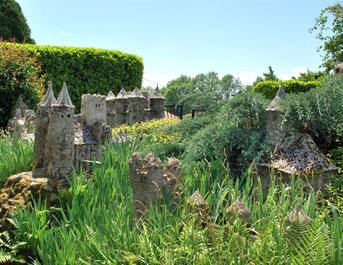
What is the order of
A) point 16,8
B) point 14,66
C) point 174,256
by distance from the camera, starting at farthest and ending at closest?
point 16,8, point 14,66, point 174,256

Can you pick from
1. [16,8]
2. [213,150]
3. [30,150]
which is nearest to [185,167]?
[213,150]

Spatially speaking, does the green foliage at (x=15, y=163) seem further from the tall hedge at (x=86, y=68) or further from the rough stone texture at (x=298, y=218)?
the tall hedge at (x=86, y=68)

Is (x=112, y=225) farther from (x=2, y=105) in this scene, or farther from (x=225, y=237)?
(x=2, y=105)

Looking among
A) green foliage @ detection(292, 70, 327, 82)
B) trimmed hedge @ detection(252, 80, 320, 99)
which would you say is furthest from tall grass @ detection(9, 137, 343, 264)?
green foliage @ detection(292, 70, 327, 82)

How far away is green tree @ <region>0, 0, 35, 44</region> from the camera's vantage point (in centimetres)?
2362

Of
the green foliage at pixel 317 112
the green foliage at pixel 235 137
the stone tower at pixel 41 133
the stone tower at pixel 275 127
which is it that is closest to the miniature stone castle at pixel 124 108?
the stone tower at pixel 41 133

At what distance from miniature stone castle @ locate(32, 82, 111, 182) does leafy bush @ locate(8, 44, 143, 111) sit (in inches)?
387

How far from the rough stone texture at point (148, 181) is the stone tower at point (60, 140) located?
4.82ft

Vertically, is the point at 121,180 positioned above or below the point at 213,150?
below

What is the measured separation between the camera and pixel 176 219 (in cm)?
284

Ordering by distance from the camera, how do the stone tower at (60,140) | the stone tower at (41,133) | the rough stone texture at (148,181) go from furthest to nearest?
the stone tower at (41,133) < the stone tower at (60,140) < the rough stone texture at (148,181)

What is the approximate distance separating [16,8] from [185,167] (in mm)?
25741

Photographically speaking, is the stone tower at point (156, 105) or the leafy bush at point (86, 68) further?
the leafy bush at point (86, 68)

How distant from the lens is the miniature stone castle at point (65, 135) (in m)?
4.15
